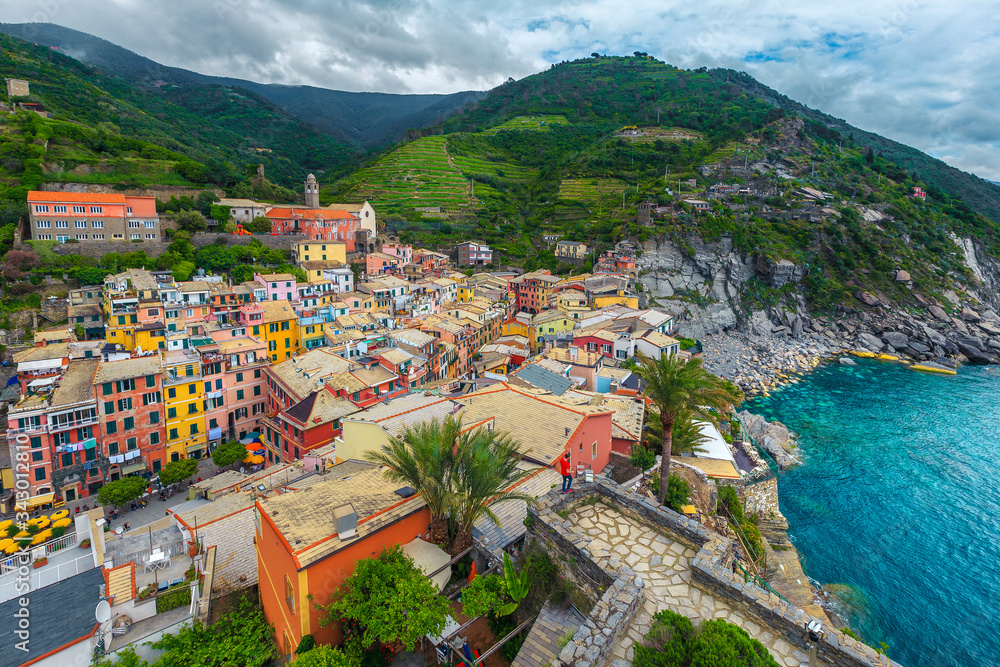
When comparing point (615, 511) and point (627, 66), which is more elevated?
point (627, 66)

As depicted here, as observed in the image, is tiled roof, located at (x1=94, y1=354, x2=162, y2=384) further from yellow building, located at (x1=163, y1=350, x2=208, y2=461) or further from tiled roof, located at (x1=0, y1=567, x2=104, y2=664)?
tiled roof, located at (x1=0, y1=567, x2=104, y2=664)

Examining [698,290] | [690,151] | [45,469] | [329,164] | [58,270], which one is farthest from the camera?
[329,164]

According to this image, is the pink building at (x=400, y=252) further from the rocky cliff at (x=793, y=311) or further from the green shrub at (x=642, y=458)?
the green shrub at (x=642, y=458)

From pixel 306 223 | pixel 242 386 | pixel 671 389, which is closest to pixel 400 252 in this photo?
pixel 306 223

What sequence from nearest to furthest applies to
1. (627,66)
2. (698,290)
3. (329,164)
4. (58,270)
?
(58,270), (698,290), (329,164), (627,66)

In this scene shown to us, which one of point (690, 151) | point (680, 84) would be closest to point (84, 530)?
point (690, 151)

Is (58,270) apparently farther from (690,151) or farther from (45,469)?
(690,151)
